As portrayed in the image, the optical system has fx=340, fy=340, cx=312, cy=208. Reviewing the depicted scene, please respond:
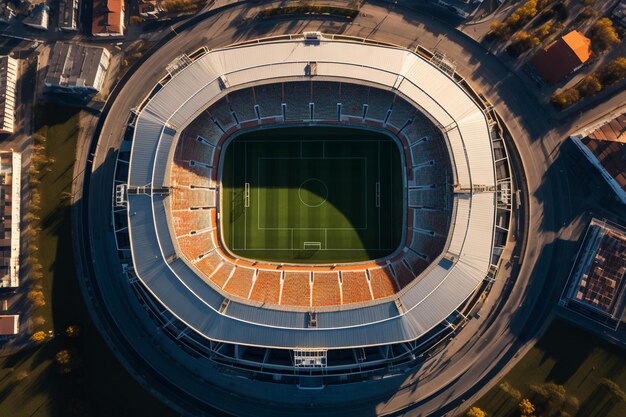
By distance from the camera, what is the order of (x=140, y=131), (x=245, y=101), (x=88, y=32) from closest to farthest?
(x=140, y=131) → (x=245, y=101) → (x=88, y=32)

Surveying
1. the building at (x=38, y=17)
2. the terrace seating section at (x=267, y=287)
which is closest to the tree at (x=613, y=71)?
the terrace seating section at (x=267, y=287)

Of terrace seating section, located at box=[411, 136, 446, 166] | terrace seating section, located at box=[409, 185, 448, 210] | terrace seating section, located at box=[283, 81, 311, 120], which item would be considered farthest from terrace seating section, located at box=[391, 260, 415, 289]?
terrace seating section, located at box=[283, 81, 311, 120]

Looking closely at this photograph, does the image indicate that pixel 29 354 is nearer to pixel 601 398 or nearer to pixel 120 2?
pixel 120 2

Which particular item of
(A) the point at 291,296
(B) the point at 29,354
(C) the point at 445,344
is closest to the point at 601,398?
(C) the point at 445,344

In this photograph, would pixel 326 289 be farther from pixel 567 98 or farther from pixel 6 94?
pixel 6 94

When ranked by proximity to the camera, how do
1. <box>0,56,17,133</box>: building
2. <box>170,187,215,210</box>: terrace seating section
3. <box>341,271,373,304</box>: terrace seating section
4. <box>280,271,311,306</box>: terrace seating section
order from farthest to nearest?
<box>0,56,17,133</box>: building, <box>170,187,215,210</box>: terrace seating section, <box>341,271,373,304</box>: terrace seating section, <box>280,271,311,306</box>: terrace seating section

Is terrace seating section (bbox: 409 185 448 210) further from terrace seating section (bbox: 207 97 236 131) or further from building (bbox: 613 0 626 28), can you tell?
building (bbox: 613 0 626 28)
